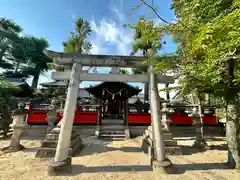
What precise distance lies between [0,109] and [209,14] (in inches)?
446

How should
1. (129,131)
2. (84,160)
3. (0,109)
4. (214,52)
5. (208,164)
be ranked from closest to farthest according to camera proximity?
(214,52) < (208,164) < (84,160) < (0,109) < (129,131)

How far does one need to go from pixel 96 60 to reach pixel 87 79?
742 mm

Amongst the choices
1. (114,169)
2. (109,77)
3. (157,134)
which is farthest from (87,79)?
(114,169)

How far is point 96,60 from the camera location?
4.66m

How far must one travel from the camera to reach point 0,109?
8633mm

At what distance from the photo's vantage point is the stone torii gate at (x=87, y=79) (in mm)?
3648

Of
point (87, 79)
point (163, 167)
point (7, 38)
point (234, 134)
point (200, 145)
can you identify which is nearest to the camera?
point (163, 167)

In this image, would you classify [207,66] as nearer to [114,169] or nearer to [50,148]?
[114,169]

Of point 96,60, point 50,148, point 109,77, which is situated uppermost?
point 96,60

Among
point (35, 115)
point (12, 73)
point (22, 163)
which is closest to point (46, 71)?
point (12, 73)

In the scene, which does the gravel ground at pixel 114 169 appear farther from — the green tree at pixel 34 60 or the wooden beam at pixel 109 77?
the green tree at pixel 34 60

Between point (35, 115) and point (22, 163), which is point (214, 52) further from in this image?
point (35, 115)

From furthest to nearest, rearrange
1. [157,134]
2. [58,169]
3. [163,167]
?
1. [157,134]
2. [163,167]
3. [58,169]

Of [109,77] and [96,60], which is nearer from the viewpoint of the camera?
[109,77]
